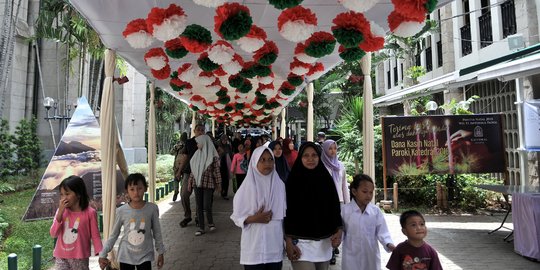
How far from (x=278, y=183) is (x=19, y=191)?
11.0m

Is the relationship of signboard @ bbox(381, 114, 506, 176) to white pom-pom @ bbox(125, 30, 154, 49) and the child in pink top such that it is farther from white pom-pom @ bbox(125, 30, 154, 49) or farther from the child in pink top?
the child in pink top

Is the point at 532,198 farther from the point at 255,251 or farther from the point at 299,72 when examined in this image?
the point at 255,251

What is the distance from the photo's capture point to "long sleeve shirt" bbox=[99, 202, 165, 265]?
9.70 ft

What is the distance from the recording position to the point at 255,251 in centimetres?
271

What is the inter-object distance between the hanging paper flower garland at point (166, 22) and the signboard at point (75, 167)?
4225mm

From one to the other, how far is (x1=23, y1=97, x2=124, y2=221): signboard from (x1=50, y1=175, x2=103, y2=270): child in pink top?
395 centimetres

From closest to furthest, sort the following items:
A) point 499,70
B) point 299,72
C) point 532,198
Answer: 1. point 532,198
2. point 499,70
3. point 299,72

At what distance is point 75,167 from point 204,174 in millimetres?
3490

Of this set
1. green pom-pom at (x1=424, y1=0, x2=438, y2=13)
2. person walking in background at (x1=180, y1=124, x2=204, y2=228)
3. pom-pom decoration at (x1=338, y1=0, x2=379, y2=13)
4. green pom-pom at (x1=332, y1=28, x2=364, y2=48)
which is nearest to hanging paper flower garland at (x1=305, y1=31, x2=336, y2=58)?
green pom-pom at (x1=332, y1=28, x2=364, y2=48)

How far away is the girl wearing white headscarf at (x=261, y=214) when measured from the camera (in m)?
2.71

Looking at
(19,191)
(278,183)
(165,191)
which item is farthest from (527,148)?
(19,191)

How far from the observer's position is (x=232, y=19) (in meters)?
3.16

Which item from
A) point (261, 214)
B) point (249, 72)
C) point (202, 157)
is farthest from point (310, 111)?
point (261, 214)

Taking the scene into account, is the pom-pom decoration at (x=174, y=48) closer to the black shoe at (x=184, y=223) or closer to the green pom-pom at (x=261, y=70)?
the green pom-pom at (x=261, y=70)
